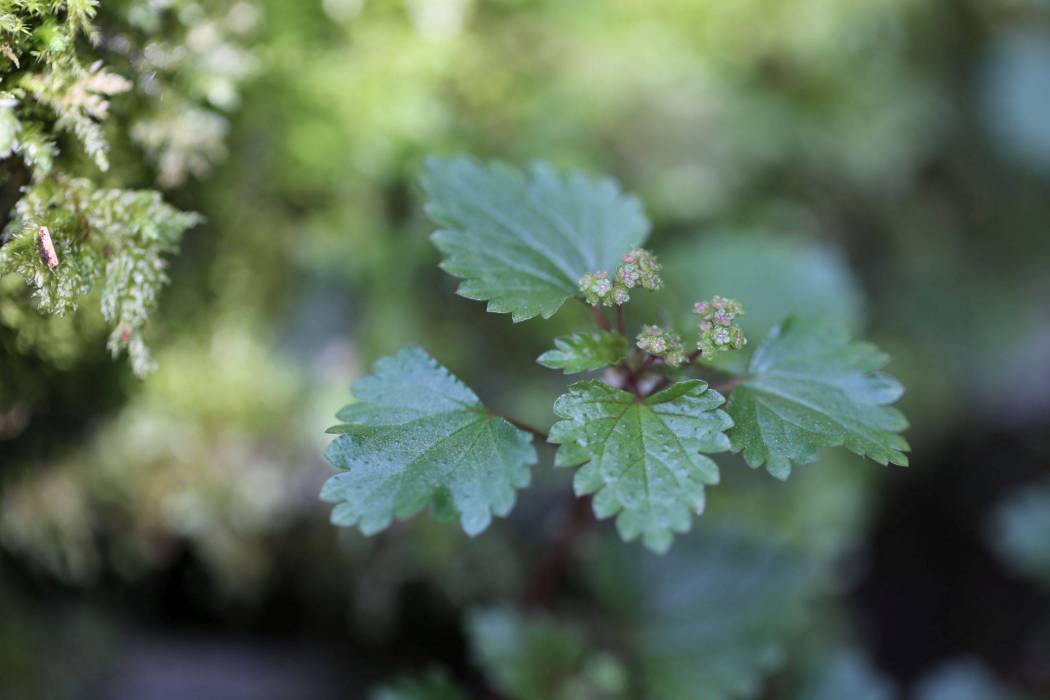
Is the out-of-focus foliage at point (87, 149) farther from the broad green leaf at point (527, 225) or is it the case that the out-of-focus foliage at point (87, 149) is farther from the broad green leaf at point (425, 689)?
the broad green leaf at point (425, 689)

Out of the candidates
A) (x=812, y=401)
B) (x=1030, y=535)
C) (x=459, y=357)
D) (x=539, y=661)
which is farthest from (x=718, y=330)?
(x=1030, y=535)

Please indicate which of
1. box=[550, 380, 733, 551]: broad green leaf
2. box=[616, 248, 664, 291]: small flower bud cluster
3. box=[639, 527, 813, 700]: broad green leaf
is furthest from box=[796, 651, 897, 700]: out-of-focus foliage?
box=[616, 248, 664, 291]: small flower bud cluster

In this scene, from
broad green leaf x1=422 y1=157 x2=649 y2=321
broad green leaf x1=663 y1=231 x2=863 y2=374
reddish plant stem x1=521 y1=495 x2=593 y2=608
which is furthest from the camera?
broad green leaf x1=663 y1=231 x2=863 y2=374

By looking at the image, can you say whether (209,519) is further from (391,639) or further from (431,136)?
(431,136)

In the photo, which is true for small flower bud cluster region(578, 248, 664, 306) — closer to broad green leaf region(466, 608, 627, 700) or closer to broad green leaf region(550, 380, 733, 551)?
broad green leaf region(550, 380, 733, 551)

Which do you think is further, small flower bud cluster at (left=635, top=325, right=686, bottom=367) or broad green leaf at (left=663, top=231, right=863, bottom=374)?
broad green leaf at (left=663, top=231, right=863, bottom=374)

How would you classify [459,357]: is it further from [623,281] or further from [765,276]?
[623,281]

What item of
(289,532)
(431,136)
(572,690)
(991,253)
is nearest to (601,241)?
(431,136)
